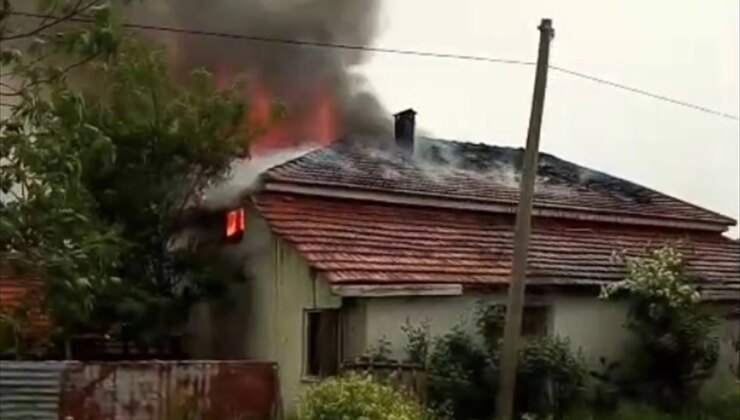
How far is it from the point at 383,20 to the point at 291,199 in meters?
3.30

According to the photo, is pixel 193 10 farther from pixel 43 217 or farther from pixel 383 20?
pixel 43 217

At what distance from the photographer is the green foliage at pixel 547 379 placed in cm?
1314

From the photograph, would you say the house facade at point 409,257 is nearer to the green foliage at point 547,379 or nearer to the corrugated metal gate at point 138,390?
the green foliage at point 547,379

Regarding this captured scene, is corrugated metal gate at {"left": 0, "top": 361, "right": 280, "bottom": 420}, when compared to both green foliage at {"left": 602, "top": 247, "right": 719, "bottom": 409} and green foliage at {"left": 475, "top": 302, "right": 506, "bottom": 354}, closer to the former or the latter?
green foliage at {"left": 475, "top": 302, "right": 506, "bottom": 354}

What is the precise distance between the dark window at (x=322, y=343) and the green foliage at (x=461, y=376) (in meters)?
1.23

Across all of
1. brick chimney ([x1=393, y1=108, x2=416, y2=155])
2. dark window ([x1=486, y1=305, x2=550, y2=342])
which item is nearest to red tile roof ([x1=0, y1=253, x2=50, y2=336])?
dark window ([x1=486, y1=305, x2=550, y2=342])

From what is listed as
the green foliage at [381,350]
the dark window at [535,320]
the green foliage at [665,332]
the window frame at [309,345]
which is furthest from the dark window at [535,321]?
the window frame at [309,345]

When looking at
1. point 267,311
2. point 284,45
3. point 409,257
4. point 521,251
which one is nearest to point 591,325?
point 409,257

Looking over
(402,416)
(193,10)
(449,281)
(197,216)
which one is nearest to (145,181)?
(197,216)

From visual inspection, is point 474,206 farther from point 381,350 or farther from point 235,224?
point 381,350

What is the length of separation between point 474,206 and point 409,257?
99.1 inches

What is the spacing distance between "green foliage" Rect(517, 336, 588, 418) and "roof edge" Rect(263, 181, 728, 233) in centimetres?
315

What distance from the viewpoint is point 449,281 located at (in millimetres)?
13562

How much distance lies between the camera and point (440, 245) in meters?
15.0
